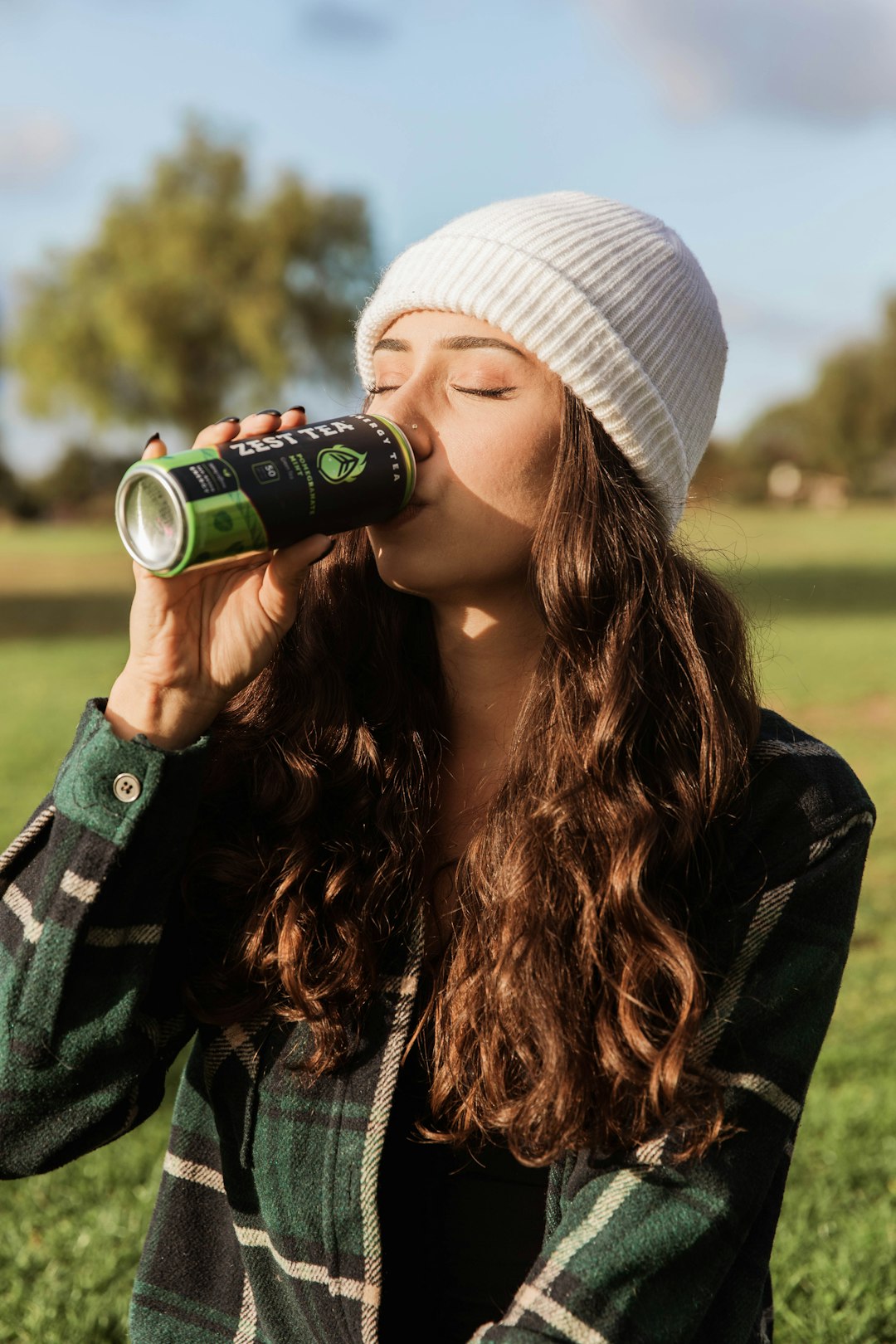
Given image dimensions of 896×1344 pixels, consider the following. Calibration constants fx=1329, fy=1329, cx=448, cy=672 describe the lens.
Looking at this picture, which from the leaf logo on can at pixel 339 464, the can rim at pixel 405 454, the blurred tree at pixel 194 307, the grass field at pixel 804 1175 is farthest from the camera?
the blurred tree at pixel 194 307

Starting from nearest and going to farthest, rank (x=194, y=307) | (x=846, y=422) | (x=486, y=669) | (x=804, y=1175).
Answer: (x=486, y=669), (x=804, y=1175), (x=194, y=307), (x=846, y=422)

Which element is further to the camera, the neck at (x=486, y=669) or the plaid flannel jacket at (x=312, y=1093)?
the neck at (x=486, y=669)

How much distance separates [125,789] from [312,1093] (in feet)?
1.74

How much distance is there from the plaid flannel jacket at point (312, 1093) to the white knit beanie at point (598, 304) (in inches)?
22.4

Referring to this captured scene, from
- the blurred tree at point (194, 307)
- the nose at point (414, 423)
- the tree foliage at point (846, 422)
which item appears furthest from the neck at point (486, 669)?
the tree foliage at point (846, 422)

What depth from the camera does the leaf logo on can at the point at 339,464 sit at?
1774 mm

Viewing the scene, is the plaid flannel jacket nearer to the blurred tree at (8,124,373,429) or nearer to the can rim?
the can rim

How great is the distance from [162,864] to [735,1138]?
866 millimetres

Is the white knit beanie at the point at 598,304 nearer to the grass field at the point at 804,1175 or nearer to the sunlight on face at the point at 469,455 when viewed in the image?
the sunlight on face at the point at 469,455

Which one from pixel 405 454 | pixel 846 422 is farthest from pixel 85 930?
pixel 846 422

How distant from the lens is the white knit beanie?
80.9 inches

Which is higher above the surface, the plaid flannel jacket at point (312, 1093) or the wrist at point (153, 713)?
the wrist at point (153, 713)

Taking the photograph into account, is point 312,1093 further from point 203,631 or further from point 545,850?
point 203,631

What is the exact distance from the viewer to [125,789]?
1.76 metres
